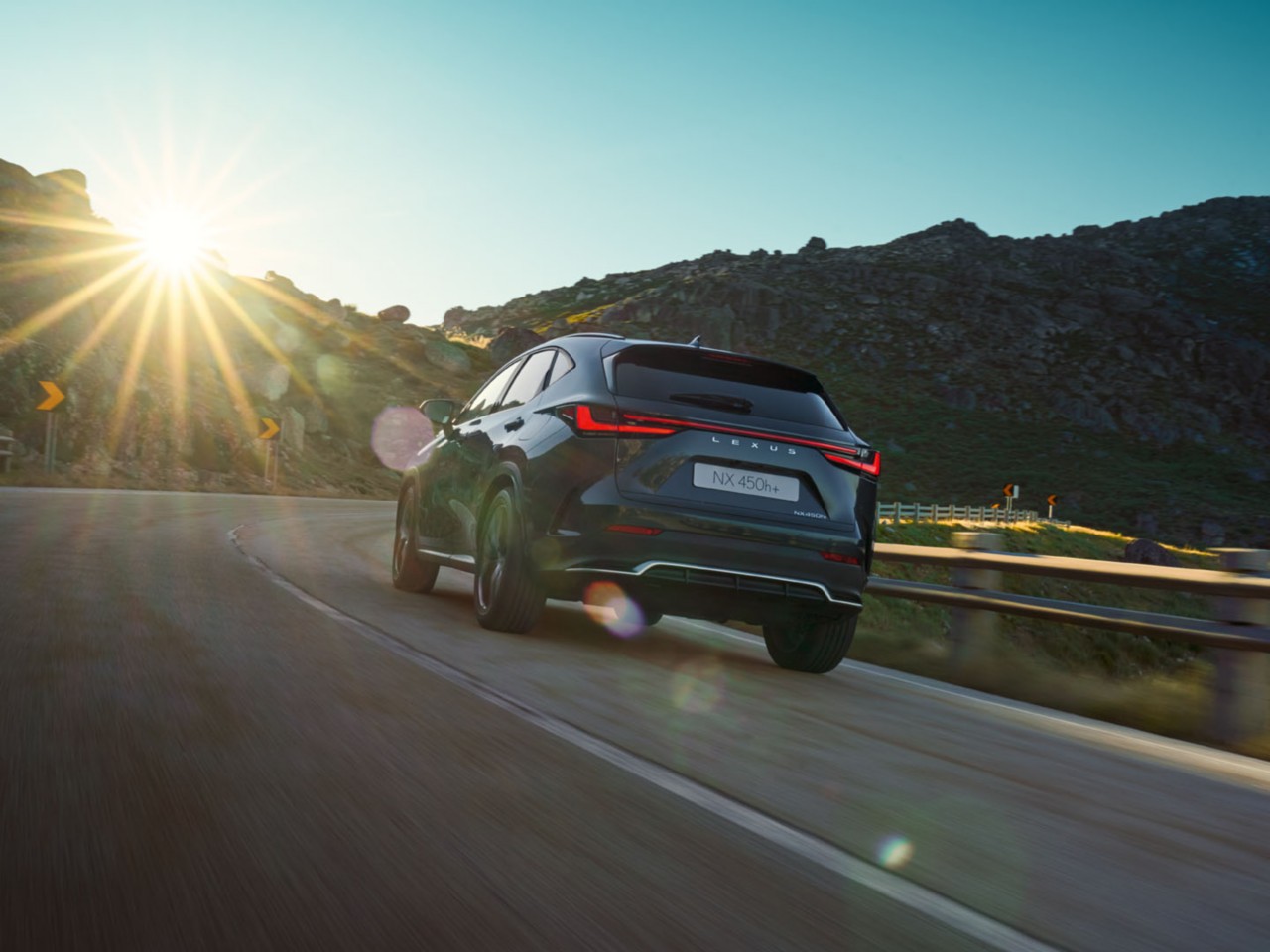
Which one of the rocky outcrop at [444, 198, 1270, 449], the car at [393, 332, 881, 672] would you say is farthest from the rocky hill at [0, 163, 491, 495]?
the rocky outcrop at [444, 198, 1270, 449]

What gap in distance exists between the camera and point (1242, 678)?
6.41 metres

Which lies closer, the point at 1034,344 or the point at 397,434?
the point at 397,434

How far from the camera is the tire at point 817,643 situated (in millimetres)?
7395

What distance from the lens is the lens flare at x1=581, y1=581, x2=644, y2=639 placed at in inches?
270

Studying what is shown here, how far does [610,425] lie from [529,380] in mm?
1558

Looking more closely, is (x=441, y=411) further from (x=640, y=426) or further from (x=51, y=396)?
(x=51, y=396)

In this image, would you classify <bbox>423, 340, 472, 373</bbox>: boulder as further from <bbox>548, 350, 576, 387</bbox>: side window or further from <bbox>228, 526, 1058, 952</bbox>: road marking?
<bbox>228, 526, 1058, 952</bbox>: road marking

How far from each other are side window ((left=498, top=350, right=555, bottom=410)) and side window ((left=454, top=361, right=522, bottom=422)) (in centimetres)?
20

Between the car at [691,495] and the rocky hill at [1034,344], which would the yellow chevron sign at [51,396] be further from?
the rocky hill at [1034,344]

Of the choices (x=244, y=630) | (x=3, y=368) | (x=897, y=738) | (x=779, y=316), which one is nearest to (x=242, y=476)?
(x=3, y=368)

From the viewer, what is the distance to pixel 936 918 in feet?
9.59

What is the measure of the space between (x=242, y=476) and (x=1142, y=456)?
8308cm

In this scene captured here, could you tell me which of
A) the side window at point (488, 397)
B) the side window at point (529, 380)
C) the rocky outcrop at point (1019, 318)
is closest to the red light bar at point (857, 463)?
the side window at point (529, 380)

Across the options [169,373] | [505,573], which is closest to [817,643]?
[505,573]
